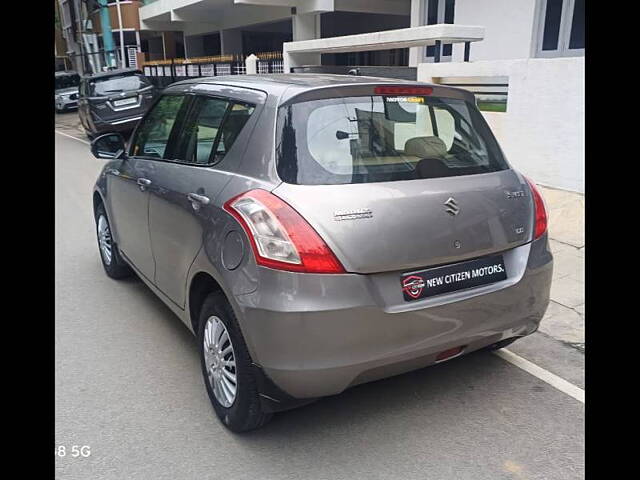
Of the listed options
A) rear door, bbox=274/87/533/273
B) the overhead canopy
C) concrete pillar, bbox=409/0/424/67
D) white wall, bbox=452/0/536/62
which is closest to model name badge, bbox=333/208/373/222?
rear door, bbox=274/87/533/273

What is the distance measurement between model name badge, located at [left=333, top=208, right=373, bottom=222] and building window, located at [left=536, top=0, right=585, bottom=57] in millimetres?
8849

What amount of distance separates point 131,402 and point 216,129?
1.62 metres

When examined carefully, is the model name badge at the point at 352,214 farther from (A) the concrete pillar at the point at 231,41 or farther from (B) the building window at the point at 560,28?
(A) the concrete pillar at the point at 231,41

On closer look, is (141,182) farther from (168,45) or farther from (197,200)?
(168,45)

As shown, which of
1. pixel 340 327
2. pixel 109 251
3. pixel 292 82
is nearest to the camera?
pixel 340 327

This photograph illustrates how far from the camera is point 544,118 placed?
739 cm

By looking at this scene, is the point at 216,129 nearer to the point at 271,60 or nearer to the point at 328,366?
the point at 328,366

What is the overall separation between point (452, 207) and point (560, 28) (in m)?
8.72

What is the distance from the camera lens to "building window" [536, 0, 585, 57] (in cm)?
981

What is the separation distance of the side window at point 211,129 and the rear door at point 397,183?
1.25 feet

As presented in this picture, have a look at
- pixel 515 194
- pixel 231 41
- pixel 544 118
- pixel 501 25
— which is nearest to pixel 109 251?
pixel 515 194

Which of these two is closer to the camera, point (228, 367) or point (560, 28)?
point (228, 367)
